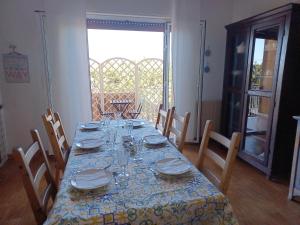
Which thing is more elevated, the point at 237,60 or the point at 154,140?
the point at 237,60

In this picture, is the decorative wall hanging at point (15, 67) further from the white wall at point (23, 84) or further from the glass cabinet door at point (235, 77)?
the glass cabinet door at point (235, 77)

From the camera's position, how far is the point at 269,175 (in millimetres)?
2117

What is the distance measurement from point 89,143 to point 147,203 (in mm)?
768

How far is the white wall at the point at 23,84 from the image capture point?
97.7 inches

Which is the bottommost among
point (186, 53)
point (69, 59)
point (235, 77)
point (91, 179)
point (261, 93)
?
point (91, 179)

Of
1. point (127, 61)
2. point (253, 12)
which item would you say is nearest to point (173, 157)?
point (253, 12)

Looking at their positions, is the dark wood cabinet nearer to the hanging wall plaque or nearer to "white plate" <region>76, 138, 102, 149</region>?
"white plate" <region>76, 138, 102, 149</region>

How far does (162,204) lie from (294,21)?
1.96m

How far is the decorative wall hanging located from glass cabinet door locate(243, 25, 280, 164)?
2700 mm

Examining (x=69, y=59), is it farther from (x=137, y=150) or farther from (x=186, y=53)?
(x=137, y=150)

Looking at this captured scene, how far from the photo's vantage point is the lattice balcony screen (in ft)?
12.7

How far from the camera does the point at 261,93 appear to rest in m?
2.19

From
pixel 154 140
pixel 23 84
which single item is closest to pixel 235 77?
pixel 154 140

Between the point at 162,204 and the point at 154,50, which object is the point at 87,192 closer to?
the point at 162,204
